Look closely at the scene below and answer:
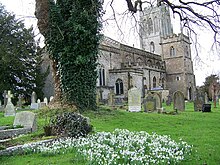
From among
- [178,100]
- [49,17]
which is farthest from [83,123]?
[178,100]

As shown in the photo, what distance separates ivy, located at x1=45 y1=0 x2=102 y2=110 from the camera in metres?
13.0

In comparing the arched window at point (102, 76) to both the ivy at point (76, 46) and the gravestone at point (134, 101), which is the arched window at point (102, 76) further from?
the ivy at point (76, 46)

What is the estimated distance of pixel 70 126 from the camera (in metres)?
7.46

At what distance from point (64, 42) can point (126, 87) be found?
25.3 metres

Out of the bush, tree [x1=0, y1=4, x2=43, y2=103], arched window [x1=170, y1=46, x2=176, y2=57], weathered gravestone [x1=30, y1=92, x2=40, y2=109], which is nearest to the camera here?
the bush

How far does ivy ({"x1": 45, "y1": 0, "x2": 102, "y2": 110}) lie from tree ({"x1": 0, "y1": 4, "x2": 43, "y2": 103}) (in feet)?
66.8

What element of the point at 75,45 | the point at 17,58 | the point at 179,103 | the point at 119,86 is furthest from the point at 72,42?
the point at 119,86

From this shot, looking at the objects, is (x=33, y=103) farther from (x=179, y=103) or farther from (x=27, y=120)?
(x=27, y=120)

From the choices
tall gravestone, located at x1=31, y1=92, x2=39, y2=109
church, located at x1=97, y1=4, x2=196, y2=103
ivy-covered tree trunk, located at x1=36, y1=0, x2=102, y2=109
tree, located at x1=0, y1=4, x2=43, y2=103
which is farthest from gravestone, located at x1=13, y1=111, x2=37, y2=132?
tree, located at x1=0, y1=4, x2=43, y2=103

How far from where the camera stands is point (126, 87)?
38.1 metres

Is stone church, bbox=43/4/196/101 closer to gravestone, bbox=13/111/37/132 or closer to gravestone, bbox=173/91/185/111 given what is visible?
gravestone, bbox=173/91/185/111

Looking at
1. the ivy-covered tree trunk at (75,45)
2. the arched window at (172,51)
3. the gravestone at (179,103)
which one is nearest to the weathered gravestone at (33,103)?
the ivy-covered tree trunk at (75,45)

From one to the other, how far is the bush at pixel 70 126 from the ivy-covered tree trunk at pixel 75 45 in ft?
16.8

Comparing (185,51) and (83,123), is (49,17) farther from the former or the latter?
(185,51)
